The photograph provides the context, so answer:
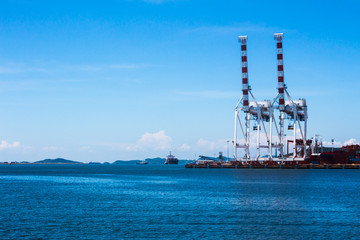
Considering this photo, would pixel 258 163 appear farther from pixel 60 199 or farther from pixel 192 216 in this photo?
pixel 192 216

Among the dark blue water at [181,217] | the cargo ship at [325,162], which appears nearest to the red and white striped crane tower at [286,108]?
the cargo ship at [325,162]

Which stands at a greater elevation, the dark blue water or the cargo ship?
the cargo ship

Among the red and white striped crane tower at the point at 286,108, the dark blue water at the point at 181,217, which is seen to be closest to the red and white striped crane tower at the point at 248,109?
the red and white striped crane tower at the point at 286,108

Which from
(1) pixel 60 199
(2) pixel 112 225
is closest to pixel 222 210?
(2) pixel 112 225

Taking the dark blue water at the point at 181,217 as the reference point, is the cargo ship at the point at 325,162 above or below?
above

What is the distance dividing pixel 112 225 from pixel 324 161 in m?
140

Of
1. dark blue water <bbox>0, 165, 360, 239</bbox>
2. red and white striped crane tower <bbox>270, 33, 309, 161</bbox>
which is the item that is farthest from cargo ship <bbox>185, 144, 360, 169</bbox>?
dark blue water <bbox>0, 165, 360, 239</bbox>

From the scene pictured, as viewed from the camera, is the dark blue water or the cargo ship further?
the cargo ship

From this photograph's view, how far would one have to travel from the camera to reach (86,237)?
34312 mm

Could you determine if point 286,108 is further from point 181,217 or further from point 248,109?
point 181,217

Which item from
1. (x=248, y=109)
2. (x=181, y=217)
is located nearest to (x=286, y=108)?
(x=248, y=109)

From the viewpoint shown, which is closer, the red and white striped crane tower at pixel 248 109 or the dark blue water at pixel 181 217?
the dark blue water at pixel 181 217

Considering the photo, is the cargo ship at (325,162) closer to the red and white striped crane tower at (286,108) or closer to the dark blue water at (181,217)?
the red and white striped crane tower at (286,108)

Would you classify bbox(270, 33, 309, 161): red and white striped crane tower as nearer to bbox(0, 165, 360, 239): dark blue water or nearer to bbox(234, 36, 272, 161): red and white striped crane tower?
bbox(234, 36, 272, 161): red and white striped crane tower
